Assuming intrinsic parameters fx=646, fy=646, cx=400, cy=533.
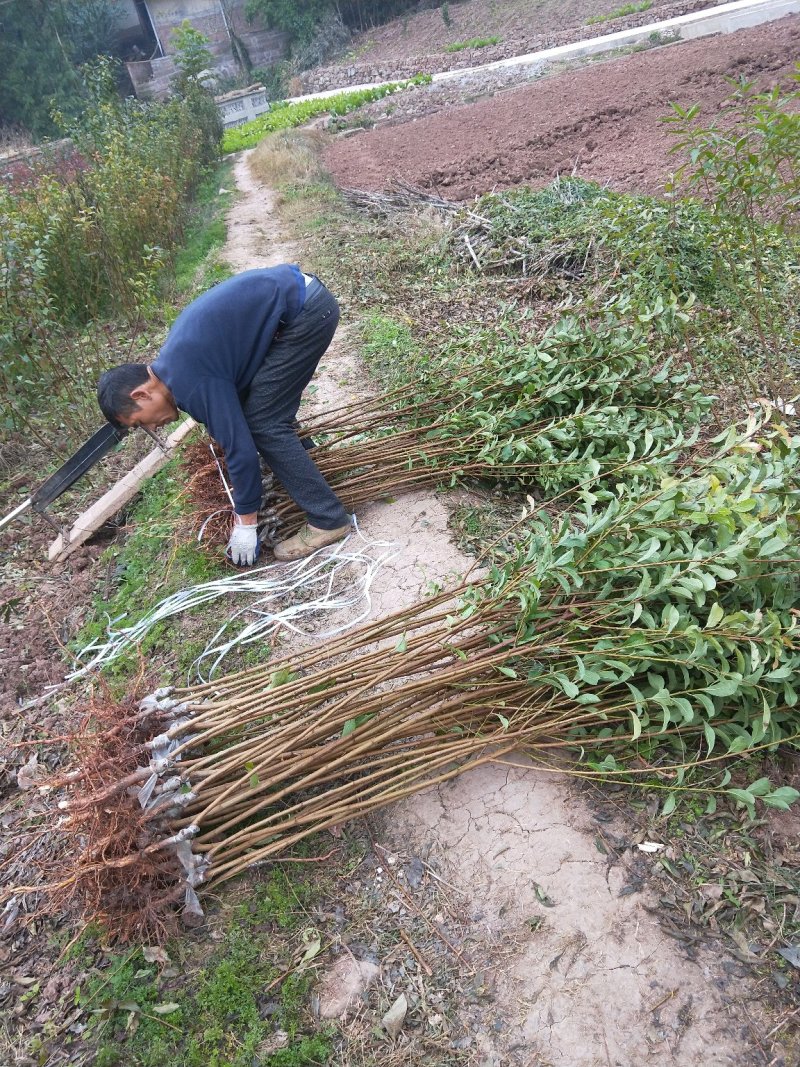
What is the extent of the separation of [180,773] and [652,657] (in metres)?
1.46

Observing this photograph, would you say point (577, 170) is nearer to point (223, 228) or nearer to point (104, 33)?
point (223, 228)

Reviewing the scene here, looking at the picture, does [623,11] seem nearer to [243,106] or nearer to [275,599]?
[243,106]

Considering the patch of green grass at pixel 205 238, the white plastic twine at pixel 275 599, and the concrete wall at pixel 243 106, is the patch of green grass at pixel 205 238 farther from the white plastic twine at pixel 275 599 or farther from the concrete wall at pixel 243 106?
the concrete wall at pixel 243 106

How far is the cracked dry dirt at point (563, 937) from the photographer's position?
5.21 feet

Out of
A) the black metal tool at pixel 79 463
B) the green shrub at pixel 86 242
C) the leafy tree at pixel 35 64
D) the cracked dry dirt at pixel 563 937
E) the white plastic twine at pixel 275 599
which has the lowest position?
the cracked dry dirt at pixel 563 937

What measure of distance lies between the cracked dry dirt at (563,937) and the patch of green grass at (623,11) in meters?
23.1

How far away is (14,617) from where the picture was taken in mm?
3586

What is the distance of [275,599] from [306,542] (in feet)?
1.16

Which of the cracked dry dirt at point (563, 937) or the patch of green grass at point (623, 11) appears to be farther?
the patch of green grass at point (623, 11)

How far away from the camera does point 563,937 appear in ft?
5.84

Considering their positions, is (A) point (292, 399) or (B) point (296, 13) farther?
(B) point (296, 13)

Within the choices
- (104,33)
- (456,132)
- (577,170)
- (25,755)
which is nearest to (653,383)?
(25,755)

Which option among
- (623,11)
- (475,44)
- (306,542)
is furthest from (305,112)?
(306,542)

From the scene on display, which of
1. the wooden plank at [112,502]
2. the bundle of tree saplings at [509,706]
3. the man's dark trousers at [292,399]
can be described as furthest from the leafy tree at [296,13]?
the bundle of tree saplings at [509,706]
